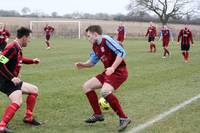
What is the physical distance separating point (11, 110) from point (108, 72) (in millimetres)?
1752

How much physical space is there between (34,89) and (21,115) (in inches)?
40.5

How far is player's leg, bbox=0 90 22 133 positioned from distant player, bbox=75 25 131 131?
130 cm

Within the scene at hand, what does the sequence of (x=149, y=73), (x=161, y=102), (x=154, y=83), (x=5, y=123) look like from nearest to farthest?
(x=5, y=123) < (x=161, y=102) < (x=154, y=83) < (x=149, y=73)

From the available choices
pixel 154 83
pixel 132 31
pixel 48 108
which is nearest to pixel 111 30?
pixel 132 31

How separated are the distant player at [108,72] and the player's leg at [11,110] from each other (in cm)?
130

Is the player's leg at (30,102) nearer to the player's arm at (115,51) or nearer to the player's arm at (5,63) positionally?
the player's arm at (5,63)

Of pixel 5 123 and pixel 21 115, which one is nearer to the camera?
pixel 5 123

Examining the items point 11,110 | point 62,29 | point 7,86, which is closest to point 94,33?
point 7,86

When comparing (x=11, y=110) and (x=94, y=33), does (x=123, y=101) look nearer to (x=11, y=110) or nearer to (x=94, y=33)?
(x=94, y=33)

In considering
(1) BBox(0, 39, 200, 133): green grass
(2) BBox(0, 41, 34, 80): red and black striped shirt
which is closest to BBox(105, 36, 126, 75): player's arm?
(1) BBox(0, 39, 200, 133): green grass

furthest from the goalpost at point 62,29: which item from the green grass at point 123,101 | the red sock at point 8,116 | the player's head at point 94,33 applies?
the red sock at point 8,116

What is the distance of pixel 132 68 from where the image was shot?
19.2m

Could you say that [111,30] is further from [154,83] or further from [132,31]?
[154,83]

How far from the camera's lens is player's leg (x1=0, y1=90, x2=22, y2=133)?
7.42m
